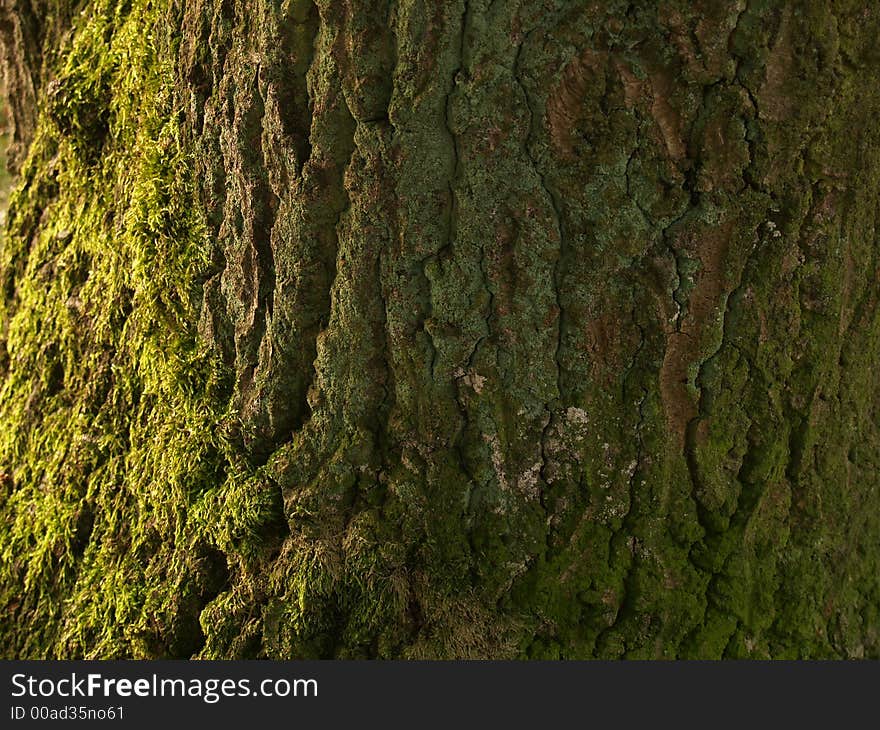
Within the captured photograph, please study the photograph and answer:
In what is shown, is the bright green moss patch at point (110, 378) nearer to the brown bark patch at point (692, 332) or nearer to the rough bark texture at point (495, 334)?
the rough bark texture at point (495, 334)

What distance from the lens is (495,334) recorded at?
1.86 meters

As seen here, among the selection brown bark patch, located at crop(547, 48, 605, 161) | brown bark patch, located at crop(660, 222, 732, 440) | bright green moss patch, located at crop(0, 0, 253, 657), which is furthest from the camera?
bright green moss patch, located at crop(0, 0, 253, 657)

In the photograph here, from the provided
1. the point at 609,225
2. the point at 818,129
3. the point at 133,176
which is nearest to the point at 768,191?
the point at 818,129

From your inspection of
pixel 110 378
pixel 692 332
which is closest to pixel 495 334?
pixel 692 332

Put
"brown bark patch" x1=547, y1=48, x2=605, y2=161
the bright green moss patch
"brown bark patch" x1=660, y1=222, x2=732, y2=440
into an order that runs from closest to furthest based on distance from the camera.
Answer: "brown bark patch" x1=547, y1=48, x2=605, y2=161
"brown bark patch" x1=660, y1=222, x2=732, y2=440
the bright green moss patch

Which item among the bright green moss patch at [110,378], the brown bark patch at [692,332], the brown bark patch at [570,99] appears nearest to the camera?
the brown bark patch at [570,99]

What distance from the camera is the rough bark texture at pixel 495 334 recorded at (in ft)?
5.62

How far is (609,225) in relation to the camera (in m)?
1.76

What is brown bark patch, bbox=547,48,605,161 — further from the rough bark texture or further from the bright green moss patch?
the bright green moss patch

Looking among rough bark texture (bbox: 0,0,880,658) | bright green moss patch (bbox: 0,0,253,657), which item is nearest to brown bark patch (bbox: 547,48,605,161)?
rough bark texture (bbox: 0,0,880,658)

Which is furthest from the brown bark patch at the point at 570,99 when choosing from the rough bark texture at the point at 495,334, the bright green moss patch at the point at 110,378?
the bright green moss patch at the point at 110,378

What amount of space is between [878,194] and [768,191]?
354 mm

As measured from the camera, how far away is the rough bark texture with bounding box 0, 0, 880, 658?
171cm

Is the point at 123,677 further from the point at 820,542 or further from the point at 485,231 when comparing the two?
the point at 820,542
